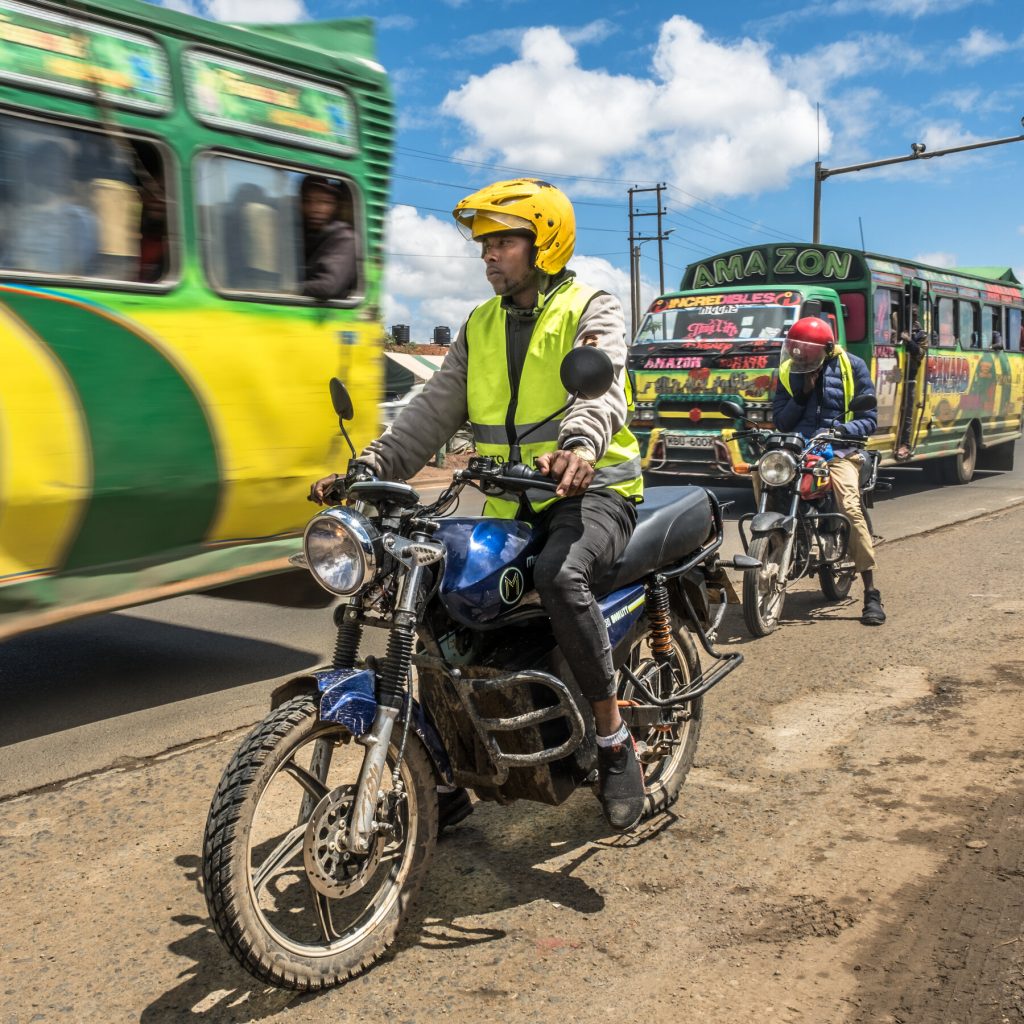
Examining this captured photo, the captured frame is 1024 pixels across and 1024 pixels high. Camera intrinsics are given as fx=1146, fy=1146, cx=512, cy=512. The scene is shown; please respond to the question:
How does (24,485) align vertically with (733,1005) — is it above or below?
above

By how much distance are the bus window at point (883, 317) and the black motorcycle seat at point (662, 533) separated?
1053cm

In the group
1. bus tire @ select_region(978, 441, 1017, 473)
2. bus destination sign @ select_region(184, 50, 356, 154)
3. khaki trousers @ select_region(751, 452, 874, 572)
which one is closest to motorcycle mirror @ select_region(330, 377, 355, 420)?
bus destination sign @ select_region(184, 50, 356, 154)

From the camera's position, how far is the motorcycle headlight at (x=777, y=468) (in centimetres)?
704

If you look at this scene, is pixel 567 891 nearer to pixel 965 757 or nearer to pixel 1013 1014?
pixel 1013 1014

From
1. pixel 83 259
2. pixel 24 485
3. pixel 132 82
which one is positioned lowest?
pixel 24 485

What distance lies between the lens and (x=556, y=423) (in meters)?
3.34

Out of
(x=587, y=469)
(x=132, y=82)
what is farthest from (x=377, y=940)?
(x=132, y=82)

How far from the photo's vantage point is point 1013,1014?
106 inches

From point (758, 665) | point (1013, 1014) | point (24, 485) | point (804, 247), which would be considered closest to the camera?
point (1013, 1014)

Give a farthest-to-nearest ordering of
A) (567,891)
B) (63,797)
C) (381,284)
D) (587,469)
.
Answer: (381,284)
(63,797)
(567,891)
(587,469)

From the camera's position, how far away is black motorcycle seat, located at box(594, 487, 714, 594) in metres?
3.57

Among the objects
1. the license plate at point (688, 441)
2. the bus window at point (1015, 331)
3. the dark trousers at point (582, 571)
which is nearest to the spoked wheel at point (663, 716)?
the dark trousers at point (582, 571)

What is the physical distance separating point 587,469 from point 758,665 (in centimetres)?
342

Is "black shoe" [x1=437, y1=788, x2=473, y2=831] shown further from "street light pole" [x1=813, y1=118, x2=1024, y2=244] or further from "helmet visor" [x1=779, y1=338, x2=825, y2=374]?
"street light pole" [x1=813, y1=118, x2=1024, y2=244]
